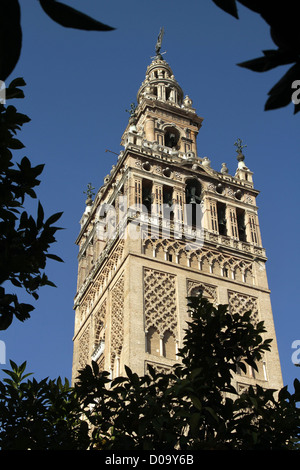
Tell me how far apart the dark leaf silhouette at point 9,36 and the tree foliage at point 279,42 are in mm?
543

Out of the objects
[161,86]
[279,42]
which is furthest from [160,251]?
[279,42]

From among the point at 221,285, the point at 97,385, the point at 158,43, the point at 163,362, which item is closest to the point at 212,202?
the point at 221,285

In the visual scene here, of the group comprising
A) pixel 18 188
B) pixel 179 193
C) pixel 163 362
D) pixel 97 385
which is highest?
pixel 179 193

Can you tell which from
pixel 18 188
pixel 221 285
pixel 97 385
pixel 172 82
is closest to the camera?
pixel 18 188

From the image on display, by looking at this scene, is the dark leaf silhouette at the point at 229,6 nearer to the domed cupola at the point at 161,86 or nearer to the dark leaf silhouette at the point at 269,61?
the dark leaf silhouette at the point at 269,61

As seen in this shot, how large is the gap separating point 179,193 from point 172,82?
311 inches

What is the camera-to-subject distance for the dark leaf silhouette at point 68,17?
1.64 metres

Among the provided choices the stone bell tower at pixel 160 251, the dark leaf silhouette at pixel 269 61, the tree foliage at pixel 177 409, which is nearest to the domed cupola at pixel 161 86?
the stone bell tower at pixel 160 251

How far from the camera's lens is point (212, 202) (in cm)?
2191

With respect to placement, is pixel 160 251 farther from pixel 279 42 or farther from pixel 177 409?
pixel 279 42

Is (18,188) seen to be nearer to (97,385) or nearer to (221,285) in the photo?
(97,385)

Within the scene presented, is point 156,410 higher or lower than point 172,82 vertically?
lower

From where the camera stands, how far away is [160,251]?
1944cm

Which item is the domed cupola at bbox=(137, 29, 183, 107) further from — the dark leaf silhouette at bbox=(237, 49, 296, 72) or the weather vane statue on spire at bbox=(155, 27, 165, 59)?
the dark leaf silhouette at bbox=(237, 49, 296, 72)
